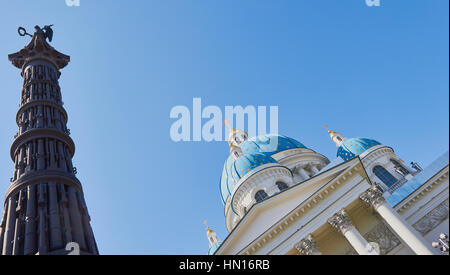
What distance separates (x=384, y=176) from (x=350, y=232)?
1716 centimetres

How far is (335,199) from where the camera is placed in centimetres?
1897

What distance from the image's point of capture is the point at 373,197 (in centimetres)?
1825

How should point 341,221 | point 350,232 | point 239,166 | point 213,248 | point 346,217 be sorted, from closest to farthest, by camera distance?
point 350,232, point 341,221, point 346,217, point 239,166, point 213,248

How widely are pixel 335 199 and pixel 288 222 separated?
Result: 2.60 meters

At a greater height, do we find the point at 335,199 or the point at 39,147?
the point at 39,147

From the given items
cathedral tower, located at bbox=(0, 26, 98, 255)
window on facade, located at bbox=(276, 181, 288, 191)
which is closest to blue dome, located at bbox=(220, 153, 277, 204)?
window on facade, located at bbox=(276, 181, 288, 191)

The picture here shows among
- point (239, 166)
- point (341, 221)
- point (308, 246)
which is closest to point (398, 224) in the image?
point (341, 221)

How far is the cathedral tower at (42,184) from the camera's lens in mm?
12062

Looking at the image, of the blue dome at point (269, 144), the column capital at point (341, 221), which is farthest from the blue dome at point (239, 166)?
the column capital at point (341, 221)

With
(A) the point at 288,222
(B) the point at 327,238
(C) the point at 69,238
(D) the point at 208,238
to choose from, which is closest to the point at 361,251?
(B) the point at 327,238

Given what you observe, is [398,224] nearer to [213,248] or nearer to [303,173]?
[303,173]

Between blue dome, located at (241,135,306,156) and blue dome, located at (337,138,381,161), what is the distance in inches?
174

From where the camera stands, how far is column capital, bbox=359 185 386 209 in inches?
713
